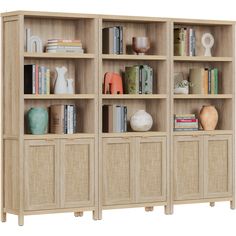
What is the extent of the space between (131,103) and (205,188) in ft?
4.02

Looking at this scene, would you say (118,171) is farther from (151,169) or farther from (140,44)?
(140,44)

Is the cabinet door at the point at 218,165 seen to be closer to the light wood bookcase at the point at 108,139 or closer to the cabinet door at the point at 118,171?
the light wood bookcase at the point at 108,139

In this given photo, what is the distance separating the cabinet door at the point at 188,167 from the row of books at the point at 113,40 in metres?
1.13

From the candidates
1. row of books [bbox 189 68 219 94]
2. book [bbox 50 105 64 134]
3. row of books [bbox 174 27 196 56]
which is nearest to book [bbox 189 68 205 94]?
row of books [bbox 189 68 219 94]

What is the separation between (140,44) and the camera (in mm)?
9305

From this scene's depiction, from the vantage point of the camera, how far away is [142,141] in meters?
9.19

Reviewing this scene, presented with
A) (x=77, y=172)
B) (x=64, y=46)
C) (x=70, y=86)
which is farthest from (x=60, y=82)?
(x=77, y=172)

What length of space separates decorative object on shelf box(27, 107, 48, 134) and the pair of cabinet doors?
1.47 meters

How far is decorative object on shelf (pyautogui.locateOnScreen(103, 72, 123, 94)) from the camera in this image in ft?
30.1

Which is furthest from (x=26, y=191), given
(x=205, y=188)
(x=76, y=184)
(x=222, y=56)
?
(x=222, y=56)

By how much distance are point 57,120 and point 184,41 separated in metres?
1.71

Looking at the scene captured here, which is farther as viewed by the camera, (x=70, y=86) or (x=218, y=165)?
(x=218, y=165)

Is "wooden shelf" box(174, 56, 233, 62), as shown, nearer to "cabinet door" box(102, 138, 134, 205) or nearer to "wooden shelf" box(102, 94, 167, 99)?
"wooden shelf" box(102, 94, 167, 99)

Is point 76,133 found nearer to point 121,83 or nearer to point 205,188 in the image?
point 121,83
